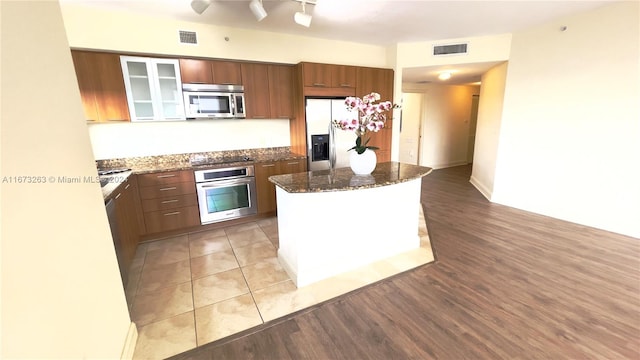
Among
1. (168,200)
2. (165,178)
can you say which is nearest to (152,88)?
(165,178)

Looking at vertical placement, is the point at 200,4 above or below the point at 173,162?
above

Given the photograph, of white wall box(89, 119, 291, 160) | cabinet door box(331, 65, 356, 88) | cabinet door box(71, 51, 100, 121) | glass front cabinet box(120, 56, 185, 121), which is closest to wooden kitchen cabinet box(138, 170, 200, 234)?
white wall box(89, 119, 291, 160)

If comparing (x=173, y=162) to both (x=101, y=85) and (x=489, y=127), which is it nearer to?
(x=101, y=85)

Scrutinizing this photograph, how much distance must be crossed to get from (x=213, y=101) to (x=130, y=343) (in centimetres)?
275

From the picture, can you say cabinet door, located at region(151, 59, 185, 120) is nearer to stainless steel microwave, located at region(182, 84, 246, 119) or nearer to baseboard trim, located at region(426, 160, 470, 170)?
stainless steel microwave, located at region(182, 84, 246, 119)

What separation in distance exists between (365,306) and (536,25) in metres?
4.34

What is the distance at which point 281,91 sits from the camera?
12.7ft

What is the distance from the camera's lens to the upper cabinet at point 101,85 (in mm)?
2914

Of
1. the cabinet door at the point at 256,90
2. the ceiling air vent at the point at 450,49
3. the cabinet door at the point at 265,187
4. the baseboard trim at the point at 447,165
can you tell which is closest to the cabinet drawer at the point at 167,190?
the cabinet door at the point at 265,187

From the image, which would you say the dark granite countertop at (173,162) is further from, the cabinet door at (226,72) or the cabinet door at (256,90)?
the cabinet door at (226,72)

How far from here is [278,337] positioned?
1.74 m

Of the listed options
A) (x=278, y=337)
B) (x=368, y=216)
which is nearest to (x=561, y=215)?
(x=368, y=216)

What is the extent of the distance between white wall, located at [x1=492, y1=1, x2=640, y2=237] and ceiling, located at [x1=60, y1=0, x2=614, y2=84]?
32 cm

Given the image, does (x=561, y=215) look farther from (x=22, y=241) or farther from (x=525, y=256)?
(x=22, y=241)
